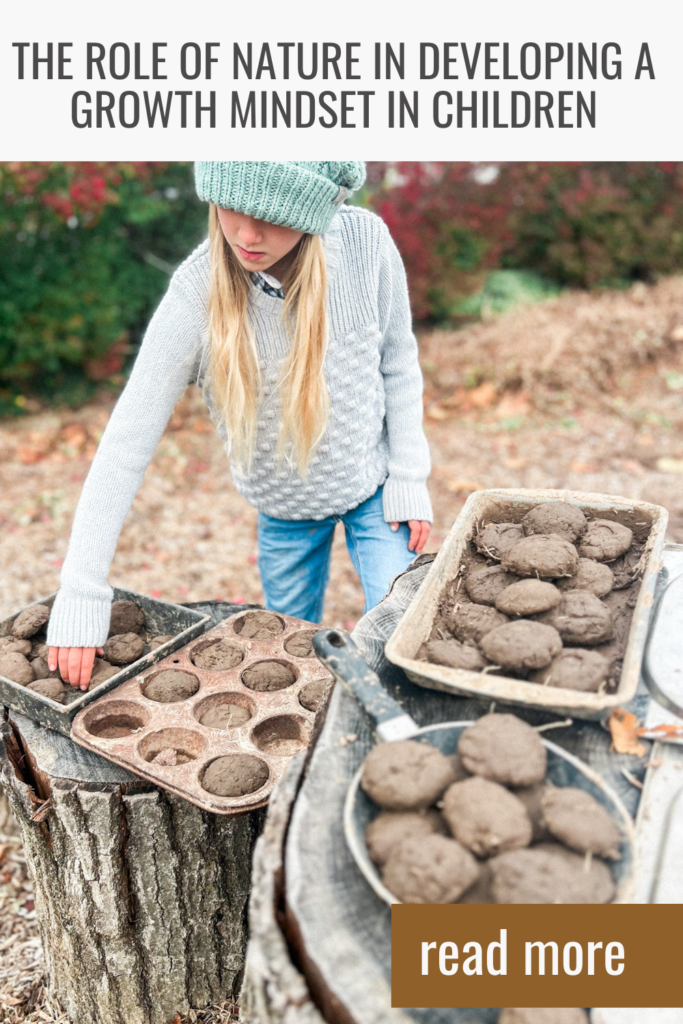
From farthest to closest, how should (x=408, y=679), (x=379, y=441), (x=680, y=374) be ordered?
1. (x=680, y=374)
2. (x=379, y=441)
3. (x=408, y=679)

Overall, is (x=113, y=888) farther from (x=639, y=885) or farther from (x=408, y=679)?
(x=639, y=885)

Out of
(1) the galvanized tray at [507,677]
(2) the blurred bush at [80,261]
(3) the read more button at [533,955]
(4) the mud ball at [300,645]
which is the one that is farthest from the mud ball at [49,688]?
(2) the blurred bush at [80,261]

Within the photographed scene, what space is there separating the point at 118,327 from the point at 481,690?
204 inches

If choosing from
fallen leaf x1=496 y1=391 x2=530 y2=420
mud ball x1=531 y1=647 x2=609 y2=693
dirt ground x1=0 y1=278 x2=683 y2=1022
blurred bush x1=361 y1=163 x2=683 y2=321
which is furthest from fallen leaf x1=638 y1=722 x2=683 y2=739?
blurred bush x1=361 y1=163 x2=683 y2=321

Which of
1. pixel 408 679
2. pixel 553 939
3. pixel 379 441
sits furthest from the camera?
pixel 379 441

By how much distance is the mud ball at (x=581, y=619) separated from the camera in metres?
1.58

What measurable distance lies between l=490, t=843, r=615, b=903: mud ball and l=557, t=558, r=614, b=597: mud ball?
2.33 feet

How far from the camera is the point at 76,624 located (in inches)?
78.4

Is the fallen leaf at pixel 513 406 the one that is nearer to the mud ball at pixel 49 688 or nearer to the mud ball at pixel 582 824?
the mud ball at pixel 49 688

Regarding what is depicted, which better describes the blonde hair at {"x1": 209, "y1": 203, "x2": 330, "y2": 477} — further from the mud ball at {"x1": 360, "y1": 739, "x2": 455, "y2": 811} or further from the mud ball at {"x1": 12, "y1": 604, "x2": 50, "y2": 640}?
the mud ball at {"x1": 360, "y1": 739, "x2": 455, "y2": 811}

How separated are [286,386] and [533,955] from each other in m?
1.57

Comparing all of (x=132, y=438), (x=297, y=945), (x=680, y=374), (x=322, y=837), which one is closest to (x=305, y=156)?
(x=132, y=438)

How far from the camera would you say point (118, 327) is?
588cm

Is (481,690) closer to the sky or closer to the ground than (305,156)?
closer to the ground
